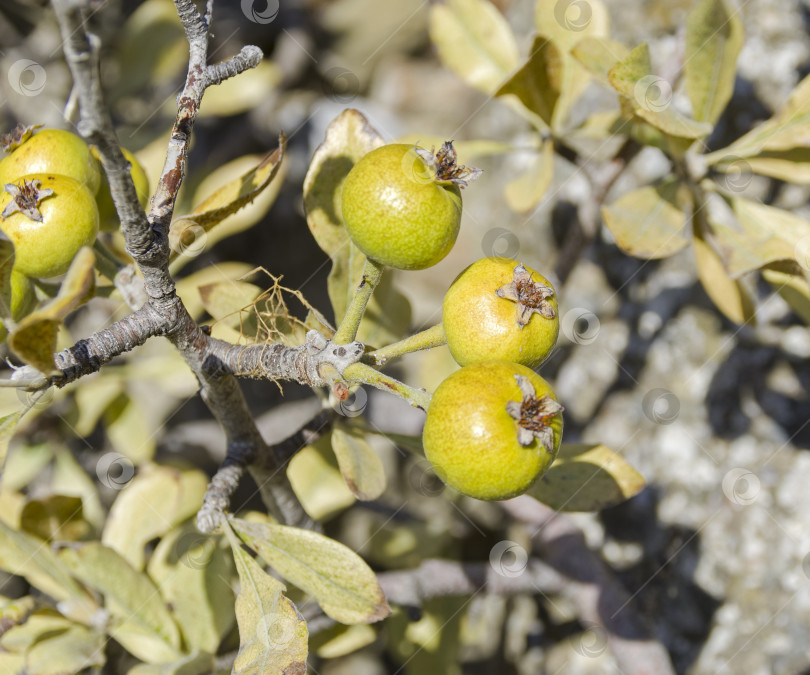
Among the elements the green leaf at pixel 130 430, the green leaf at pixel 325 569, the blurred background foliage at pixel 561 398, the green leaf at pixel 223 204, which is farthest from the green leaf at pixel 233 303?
the green leaf at pixel 130 430

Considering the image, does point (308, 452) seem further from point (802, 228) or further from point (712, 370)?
point (802, 228)

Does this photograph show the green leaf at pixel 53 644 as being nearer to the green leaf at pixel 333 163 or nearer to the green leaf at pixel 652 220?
the green leaf at pixel 333 163

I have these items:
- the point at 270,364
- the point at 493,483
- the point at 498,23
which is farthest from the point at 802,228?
the point at 270,364

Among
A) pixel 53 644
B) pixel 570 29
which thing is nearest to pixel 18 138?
pixel 53 644

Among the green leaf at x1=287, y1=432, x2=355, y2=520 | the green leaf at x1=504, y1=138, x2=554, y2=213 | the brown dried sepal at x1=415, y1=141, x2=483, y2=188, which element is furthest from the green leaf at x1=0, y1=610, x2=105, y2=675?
the green leaf at x1=504, y1=138, x2=554, y2=213

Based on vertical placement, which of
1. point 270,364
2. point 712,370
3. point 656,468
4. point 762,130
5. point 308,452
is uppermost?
point 270,364

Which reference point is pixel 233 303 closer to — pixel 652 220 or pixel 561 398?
pixel 652 220
